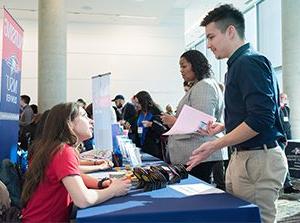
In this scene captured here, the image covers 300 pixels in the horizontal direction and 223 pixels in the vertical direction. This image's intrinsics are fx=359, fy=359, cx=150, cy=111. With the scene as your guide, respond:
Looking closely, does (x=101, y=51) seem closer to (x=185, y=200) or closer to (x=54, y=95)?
(x=54, y=95)

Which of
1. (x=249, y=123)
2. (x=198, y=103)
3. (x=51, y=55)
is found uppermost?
(x=51, y=55)

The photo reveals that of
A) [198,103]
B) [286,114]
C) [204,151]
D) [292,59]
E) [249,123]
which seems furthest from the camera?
[292,59]

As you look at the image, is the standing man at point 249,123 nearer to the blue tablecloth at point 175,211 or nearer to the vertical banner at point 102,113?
the blue tablecloth at point 175,211

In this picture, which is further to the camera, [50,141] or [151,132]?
[151,132]

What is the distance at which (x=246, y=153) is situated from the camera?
54.3 inches

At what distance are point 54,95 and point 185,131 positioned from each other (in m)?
4.22

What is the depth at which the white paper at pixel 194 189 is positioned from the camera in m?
1.43

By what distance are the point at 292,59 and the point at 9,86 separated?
506 cm

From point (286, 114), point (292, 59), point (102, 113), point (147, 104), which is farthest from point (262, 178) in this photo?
point (292, 59)

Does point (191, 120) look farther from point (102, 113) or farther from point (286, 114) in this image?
point (286, 114)

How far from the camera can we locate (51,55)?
5660 millimetres

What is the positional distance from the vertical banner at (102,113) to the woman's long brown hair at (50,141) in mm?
715

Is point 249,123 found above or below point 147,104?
below

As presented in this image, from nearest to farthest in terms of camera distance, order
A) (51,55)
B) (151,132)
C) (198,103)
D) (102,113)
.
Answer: (198,103) < (102,113) < (151,132) < (51,55)
